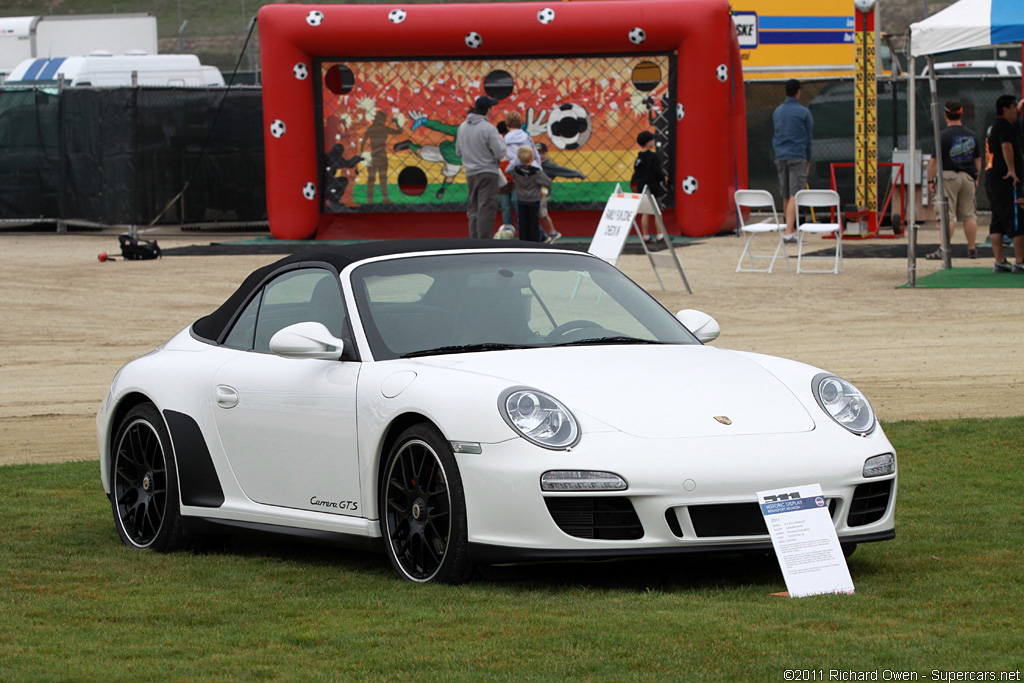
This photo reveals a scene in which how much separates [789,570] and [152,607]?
7.05 ft

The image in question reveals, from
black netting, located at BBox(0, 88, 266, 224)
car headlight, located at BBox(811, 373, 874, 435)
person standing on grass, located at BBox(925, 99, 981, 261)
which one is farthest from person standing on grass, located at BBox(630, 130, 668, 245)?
car headlight, located at BBox(811, 373, 874, 435)

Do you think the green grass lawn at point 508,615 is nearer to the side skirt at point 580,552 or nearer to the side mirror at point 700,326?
the side skirt at point 580,552

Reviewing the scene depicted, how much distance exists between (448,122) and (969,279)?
10202 millimetres

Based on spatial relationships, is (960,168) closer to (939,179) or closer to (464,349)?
(939,179)

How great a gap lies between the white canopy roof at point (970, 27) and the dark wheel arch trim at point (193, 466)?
455 inches

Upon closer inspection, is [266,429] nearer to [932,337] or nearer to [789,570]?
[789,570]

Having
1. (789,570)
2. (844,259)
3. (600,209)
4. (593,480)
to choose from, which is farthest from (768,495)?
(600,209)

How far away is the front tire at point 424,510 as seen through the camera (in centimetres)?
543

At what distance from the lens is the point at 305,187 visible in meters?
25.0

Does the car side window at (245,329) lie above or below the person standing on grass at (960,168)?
below

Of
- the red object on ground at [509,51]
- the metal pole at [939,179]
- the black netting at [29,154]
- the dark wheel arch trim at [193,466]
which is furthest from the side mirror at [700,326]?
the black netting at [29,154]

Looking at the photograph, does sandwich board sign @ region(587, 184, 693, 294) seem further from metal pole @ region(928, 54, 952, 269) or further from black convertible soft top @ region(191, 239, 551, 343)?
black convertible soft top @ region(191, 239, 551, 343)

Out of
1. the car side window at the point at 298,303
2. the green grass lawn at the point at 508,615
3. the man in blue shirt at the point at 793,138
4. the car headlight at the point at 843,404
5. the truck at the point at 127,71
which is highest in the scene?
the truck at the point at 127,71

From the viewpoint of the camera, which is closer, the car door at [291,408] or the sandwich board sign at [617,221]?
the car door at [291,408]
